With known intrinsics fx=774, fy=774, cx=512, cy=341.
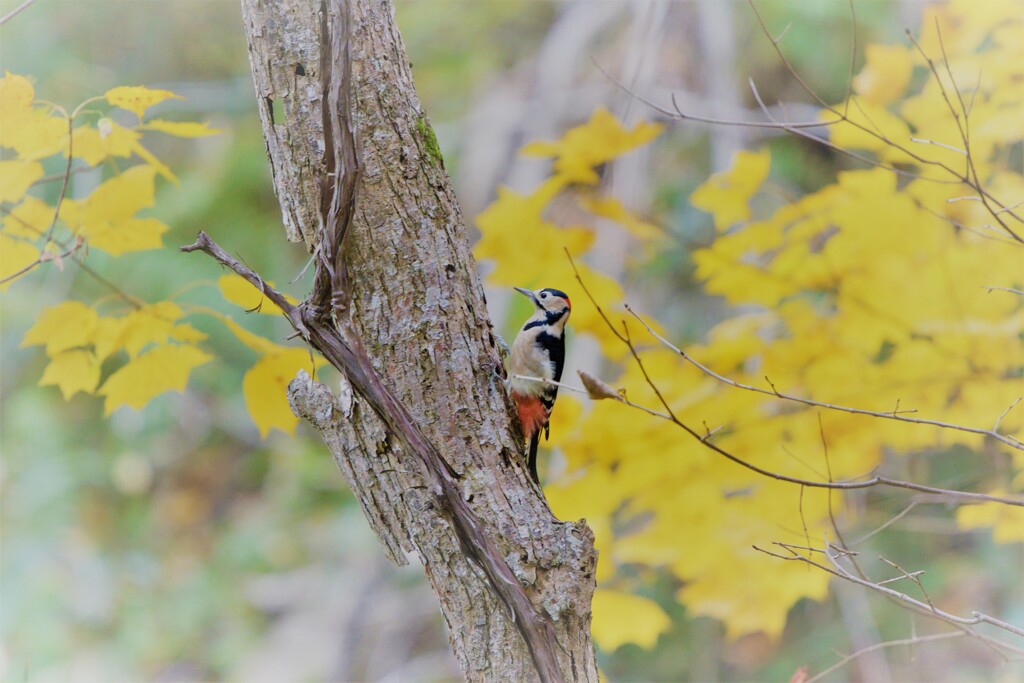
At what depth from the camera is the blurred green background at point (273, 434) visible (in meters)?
4.41

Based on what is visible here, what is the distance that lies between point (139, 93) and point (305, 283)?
→ 3.73 m

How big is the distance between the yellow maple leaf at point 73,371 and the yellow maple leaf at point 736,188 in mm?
1545

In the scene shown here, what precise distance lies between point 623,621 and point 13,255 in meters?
1.90

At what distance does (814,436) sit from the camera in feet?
7.59

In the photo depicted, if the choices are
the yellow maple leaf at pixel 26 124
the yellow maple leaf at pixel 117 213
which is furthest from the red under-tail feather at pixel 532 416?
the yellow maple leaf at pixel 26 124

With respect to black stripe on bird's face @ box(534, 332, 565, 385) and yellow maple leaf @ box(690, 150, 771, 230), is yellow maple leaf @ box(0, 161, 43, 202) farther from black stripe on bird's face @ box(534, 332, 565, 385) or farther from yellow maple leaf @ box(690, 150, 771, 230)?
yellow maple leaf @ box(690, 150, 771, 230)

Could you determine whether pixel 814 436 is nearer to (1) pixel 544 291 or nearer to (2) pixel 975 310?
(2) pixel 975 310

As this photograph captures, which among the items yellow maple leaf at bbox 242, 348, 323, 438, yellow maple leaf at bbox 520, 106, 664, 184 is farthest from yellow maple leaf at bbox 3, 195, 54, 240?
yellow maple leaf at bbox 520, 106, 664, 184

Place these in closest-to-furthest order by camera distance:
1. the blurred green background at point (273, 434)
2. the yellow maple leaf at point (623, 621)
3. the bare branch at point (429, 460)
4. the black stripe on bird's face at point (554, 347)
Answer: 1. the bare branch at point (429, 460)
2. the yellow maple leaf at point (623, 621)
3. the black stripe on bird's face at point (554, 347)
4. the blurred green background at point (273, 434)

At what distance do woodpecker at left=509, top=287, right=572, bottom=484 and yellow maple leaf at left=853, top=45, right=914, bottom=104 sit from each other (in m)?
1.00

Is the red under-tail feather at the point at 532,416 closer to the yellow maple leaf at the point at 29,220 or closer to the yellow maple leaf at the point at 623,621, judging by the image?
the yellow maple leaf at the point at 623,621

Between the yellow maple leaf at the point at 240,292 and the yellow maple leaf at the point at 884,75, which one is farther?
the yellow maple leaf at the point at 884,75

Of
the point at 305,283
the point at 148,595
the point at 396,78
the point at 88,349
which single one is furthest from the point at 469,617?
the point at 148,595

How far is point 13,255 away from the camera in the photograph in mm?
1602
